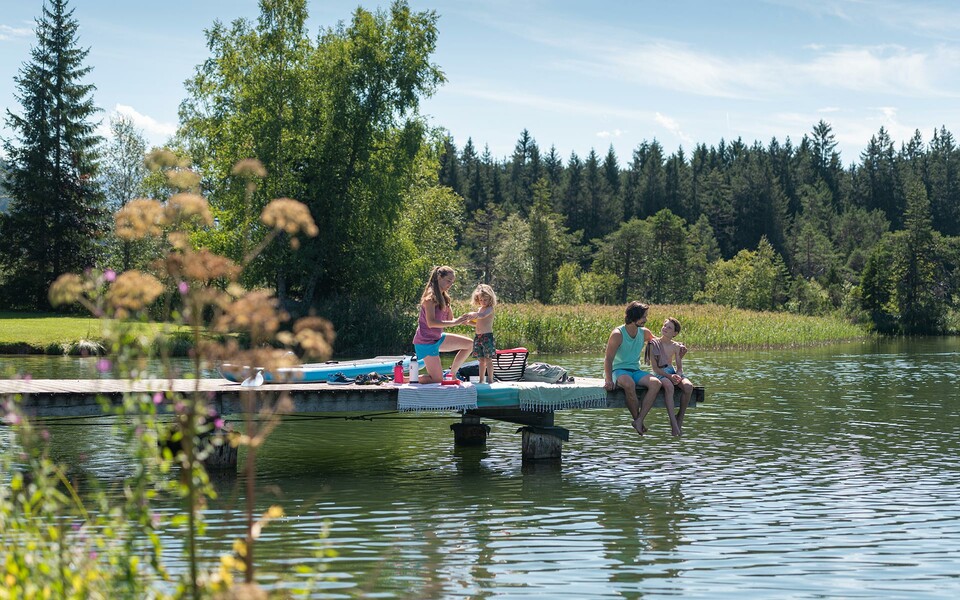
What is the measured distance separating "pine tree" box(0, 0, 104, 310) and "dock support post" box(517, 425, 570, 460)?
41439 millimetres

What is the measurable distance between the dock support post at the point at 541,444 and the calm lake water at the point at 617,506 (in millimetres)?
173

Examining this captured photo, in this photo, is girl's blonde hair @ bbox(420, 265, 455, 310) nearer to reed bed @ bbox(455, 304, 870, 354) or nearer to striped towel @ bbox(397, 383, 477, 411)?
striped towel @ bbox(397, 383, 477, 411)

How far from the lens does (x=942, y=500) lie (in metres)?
11.8

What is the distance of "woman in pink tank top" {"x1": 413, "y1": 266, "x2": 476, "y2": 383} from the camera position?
13.6 m

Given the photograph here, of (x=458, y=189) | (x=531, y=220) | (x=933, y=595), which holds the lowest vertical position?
(x=933, y=595)

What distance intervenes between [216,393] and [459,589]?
5.51 meters

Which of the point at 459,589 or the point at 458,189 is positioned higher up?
the point at 458,189

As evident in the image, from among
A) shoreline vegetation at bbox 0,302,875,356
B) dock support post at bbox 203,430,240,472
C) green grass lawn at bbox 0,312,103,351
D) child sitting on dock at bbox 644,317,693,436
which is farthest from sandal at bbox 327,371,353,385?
shoreline vegetation at bbox 0,302,875,356

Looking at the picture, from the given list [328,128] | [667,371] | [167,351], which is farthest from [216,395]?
[328,128]

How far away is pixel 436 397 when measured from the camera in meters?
13.5

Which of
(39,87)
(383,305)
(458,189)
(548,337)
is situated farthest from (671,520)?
(458,189)

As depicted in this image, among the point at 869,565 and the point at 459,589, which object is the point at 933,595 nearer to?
the point at 869,565

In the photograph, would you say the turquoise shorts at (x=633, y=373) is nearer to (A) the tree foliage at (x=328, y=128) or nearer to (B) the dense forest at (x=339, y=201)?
(B) the dense forest at (x=339, y=201)

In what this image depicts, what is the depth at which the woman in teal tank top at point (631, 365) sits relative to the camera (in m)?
14.0
